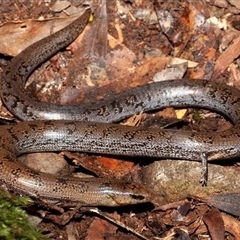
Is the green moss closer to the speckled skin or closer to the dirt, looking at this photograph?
the speckled skin

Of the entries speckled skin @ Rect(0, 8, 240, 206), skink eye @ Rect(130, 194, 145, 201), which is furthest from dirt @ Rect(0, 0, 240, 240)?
skink eye @ Rect(130, 194, 145, 201)

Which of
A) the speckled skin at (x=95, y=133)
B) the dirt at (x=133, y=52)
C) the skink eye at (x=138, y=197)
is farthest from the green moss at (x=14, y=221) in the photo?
the dirt at (x=133, y=52)

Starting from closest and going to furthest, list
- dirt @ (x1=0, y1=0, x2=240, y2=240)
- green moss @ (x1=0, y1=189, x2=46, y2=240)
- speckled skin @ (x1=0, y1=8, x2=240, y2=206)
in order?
green moss @ (x1=0, y1=189, x2=46, y2=240), speckled skin @ (x1=0, y1=8, x2=240, y2=206), dirt @ (x1=0, y1=0, x2=240, y2=240)

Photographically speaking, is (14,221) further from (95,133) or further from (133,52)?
(133,52)

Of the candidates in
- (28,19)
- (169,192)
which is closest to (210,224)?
(169,192)

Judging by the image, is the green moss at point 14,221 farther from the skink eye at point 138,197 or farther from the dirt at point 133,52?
the dirt at point 133,52

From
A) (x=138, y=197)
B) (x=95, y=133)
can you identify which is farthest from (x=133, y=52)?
(x=138, y=197)

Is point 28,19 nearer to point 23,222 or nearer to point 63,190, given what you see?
point 63,190
